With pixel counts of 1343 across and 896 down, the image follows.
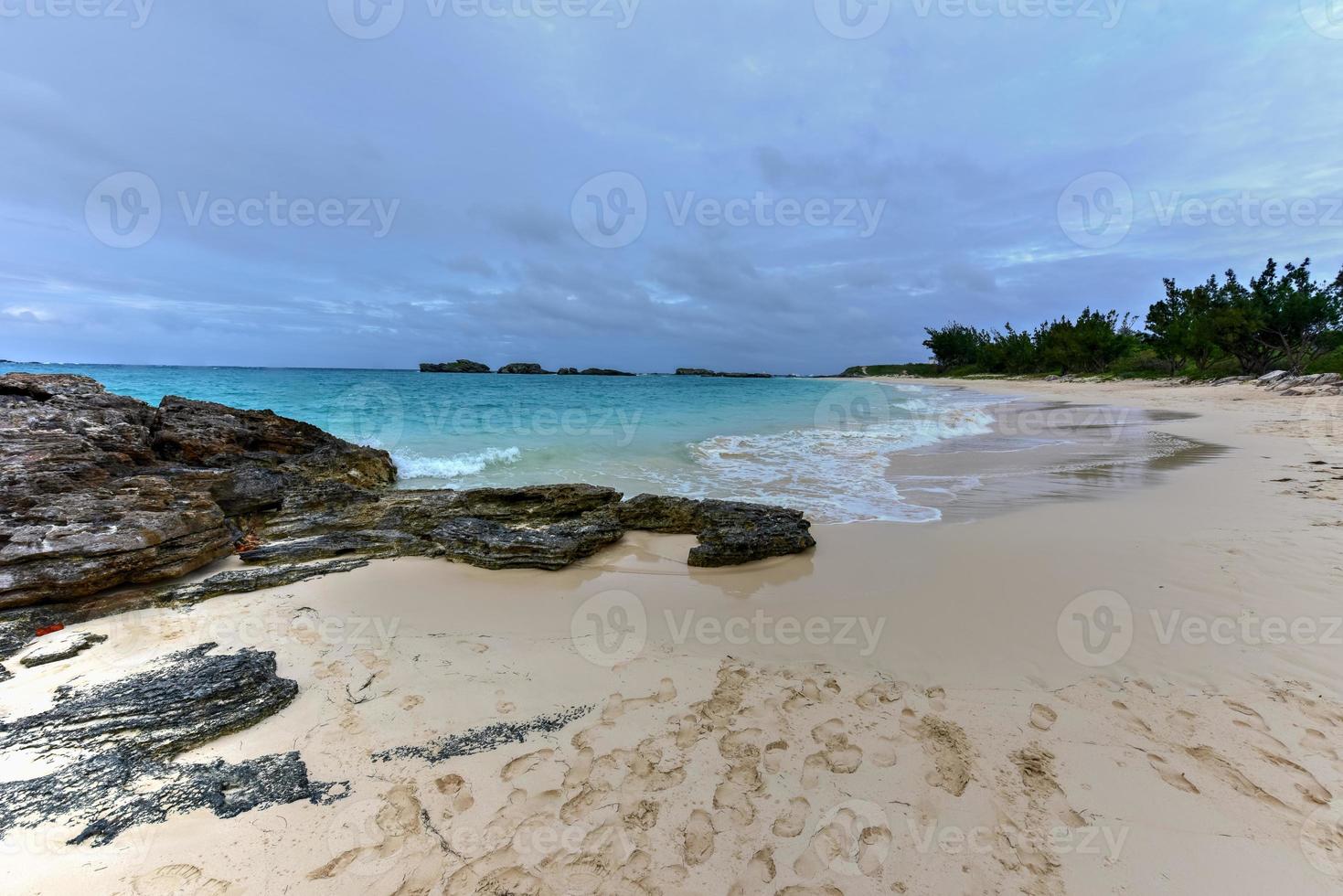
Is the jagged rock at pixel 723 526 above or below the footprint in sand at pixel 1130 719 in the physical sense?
above

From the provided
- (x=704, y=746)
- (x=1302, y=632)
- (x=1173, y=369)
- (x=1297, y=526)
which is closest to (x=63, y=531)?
(x=704, y=746)

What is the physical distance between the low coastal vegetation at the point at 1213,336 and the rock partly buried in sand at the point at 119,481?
49.6 meters

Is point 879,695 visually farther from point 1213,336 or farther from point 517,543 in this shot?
point 1213,336

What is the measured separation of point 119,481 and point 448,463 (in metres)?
7.14

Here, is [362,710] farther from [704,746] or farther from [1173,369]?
[1173,369]

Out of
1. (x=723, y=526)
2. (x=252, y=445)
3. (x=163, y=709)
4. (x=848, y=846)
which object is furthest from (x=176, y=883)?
(x=252, y=445)

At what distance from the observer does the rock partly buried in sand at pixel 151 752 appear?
2.50m

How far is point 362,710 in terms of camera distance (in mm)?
3318

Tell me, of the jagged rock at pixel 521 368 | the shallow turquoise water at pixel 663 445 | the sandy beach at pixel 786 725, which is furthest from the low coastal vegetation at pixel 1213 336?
the jagged rock at pixel 521 368

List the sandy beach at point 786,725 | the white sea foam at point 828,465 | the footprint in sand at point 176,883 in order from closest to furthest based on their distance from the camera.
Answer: the footprint in sand at point 176,883, the sandy beach at point 786,725, the white sea foam at point 828,465

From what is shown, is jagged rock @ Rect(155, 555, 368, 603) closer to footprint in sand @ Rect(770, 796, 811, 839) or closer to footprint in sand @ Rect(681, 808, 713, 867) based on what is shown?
footprint in sand @ Rect(681, 808, 713, 867)

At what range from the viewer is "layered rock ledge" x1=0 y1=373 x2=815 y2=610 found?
190 inches

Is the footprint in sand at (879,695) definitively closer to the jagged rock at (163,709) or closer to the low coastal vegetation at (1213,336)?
the jagged rock at (163,709)

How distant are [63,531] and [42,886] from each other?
4.35 m
